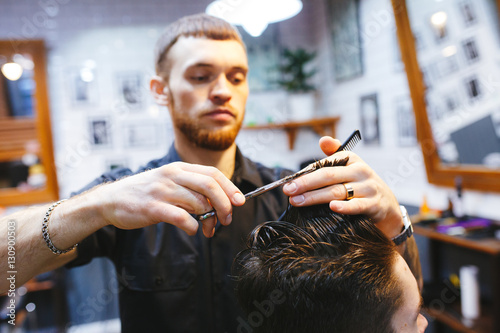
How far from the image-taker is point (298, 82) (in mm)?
2361

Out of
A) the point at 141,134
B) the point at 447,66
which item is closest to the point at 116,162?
the point at 141,134

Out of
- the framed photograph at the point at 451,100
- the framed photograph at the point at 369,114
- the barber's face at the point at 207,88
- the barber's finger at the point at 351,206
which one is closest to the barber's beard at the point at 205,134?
the barber's face at the point at 207,88

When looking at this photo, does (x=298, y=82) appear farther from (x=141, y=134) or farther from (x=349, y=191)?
(x=349, y=191)

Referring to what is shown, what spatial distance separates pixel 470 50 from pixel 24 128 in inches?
136

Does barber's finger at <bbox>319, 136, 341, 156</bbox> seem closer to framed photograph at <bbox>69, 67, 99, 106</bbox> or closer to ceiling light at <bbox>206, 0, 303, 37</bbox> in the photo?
ceiling light at <bbox>206, 0, 303, 37</bbox>

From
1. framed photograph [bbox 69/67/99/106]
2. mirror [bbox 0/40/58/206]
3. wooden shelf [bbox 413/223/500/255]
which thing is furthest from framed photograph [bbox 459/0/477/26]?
mirror [bbox 0/40/58/206]

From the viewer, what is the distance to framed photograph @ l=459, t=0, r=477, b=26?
2.04m

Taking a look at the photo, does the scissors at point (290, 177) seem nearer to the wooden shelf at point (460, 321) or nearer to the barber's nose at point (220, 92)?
the barber's nose at point (220, 92)

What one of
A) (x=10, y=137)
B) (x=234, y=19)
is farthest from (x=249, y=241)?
(x=10, y=137)

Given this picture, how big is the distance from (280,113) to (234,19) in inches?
39.5

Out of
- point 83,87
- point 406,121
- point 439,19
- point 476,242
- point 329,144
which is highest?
point 439,19

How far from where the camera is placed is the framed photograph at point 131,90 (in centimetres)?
205

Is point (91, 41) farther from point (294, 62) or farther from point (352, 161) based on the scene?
point (352, 161)

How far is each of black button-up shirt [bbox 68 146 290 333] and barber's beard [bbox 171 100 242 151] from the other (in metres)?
0.19
